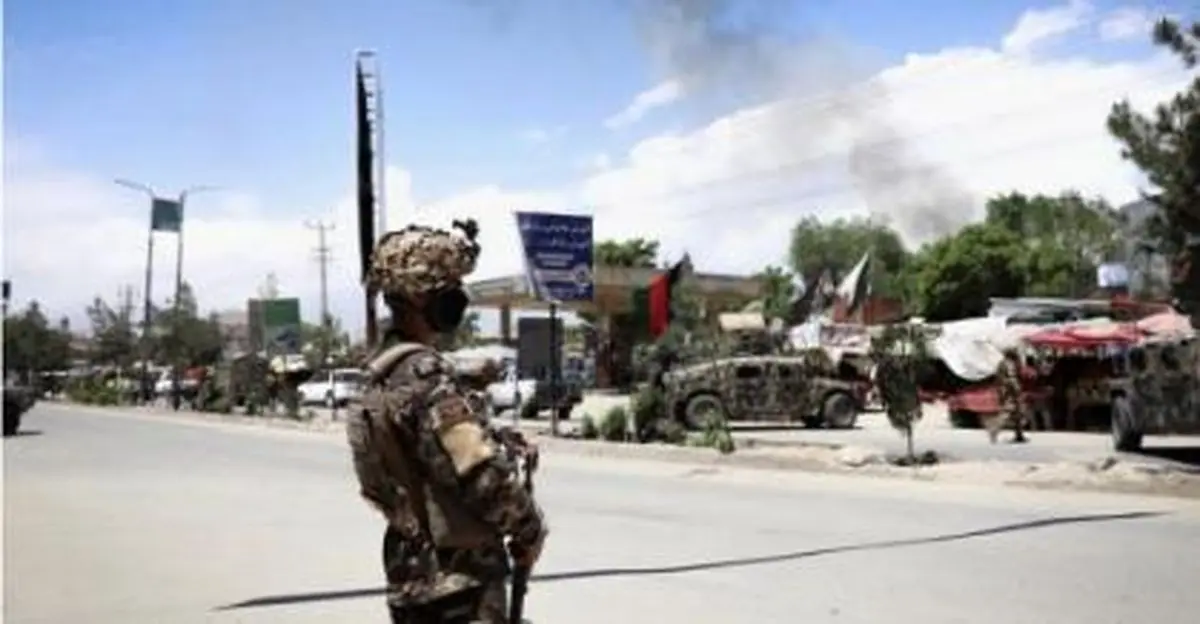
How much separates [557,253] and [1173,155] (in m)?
15.7

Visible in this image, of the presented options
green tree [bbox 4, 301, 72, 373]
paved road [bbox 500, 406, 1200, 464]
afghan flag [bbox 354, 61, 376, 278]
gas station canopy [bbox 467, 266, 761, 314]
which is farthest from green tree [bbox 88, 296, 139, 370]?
afghan flag [bbox 354, 61, 376, 278]

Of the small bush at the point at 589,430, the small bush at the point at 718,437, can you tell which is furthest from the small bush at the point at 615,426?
the small bush at the point at 718,437

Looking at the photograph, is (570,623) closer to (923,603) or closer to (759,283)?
(923,603)

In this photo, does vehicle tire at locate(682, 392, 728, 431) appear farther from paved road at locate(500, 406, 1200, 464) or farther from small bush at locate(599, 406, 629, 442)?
small bush at locate(599, 406, 629, 442)

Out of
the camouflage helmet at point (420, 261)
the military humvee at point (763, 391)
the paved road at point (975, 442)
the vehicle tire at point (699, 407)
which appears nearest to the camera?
the camouflage helmet at point (420, 261)

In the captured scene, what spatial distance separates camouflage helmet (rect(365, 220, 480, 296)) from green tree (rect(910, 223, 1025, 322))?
67.8 metres

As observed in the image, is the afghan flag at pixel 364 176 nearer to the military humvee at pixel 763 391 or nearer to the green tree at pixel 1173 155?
the green tree at pixel 1173 155

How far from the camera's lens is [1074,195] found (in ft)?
244

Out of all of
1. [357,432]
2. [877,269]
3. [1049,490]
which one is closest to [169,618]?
[357,432]

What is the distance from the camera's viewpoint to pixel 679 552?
1150cm

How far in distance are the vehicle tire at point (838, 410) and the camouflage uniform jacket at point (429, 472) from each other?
3171 centimetres

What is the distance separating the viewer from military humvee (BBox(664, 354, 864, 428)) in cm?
3350

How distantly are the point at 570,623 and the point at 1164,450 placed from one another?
17.8m

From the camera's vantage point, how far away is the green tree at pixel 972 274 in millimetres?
69875
